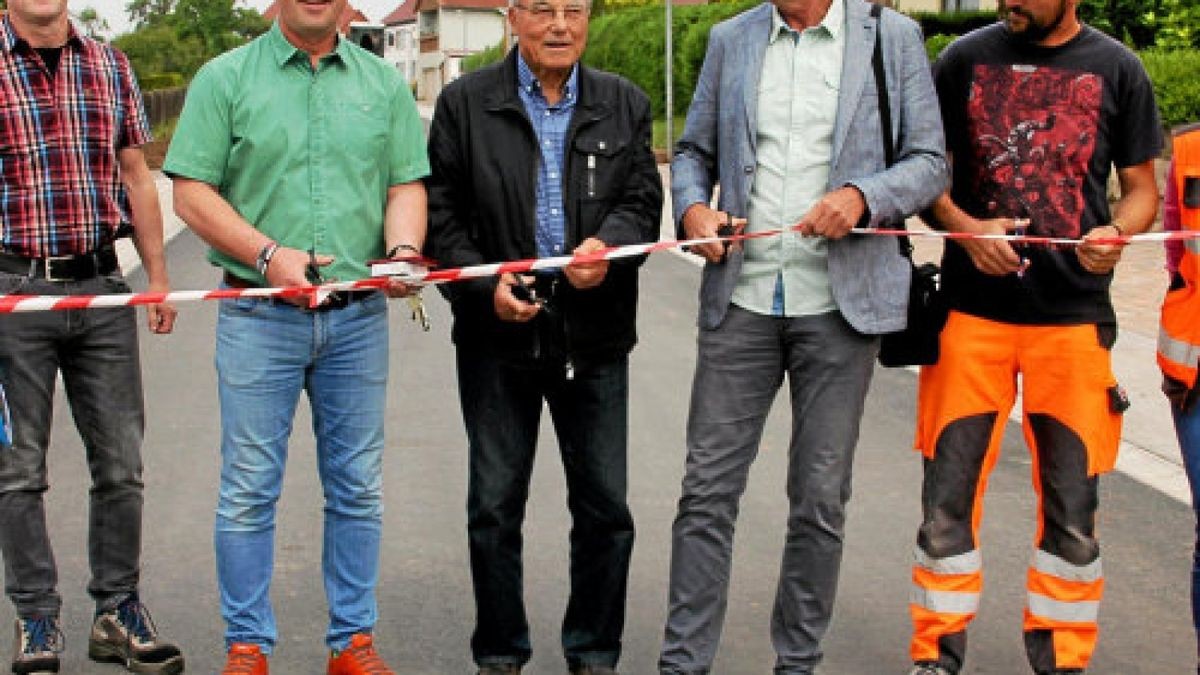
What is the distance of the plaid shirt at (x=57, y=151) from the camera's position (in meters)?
5.00

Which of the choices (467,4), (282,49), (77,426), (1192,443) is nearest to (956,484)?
(1192,443)

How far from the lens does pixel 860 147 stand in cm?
464

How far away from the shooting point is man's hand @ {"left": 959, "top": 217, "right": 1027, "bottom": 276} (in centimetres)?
468

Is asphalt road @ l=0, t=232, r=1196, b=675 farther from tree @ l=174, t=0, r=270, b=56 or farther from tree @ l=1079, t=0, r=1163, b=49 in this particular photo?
tree @ l=174, t=0, r=270, b=56

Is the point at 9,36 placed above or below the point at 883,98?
above

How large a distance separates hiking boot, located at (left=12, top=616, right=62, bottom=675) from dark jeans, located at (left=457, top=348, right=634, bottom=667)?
128 centimetres

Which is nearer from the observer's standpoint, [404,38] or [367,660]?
[367,660]

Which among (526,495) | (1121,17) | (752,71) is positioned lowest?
(526,495)

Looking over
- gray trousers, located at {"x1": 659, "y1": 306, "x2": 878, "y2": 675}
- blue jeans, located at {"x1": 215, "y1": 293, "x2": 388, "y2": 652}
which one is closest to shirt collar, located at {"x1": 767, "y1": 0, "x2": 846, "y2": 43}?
gray trousers, located at {"x1": 659, "y1": 306, "x2": 878, "y2": 675}

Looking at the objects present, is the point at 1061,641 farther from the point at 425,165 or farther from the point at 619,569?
the point at 425,165

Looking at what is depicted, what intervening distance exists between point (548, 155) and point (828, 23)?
2.82ft

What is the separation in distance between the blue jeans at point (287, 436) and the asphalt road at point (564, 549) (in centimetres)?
35

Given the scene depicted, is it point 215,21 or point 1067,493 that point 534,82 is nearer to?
point 1067,493

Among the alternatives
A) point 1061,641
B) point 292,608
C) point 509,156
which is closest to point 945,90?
point 509,156
